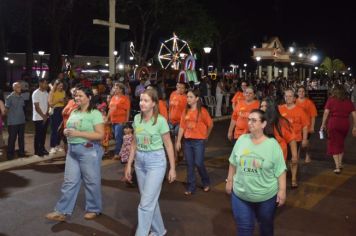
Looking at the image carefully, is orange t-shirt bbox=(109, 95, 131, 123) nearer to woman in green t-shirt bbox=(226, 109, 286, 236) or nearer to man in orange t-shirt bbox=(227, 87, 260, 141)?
man in orange t-shirt bbox=(227, 87, 260, 141)

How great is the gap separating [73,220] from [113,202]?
3.14 feet

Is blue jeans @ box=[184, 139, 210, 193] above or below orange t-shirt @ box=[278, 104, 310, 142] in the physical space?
below

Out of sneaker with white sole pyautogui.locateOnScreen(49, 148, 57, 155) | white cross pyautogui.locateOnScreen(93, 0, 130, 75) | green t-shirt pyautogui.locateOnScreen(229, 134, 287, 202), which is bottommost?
sneaker with white sole pyautogui.locateOnScreen(49, 148, 57, 155)

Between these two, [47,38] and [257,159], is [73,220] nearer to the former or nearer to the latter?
[257,159]

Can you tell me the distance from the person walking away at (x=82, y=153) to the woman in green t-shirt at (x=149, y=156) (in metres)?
0.82

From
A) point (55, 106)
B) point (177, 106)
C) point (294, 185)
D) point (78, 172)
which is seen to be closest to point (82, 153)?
point (78, 172)

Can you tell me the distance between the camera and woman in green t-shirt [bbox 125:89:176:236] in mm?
5090

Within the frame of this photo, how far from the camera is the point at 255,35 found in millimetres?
60750

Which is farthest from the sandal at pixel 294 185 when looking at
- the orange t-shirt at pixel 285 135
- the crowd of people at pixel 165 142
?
the orange t-shirt at pixel 285 135

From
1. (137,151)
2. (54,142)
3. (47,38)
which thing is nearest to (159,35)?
(47,38)

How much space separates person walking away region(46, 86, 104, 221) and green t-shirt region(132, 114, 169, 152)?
2.78 feet

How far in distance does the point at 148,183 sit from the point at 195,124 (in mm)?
2631

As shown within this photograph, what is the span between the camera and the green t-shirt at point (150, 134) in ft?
17.1

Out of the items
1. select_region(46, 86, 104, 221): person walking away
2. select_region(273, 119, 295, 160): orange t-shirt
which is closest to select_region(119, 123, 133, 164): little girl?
select_region(46, 86, 104, 221): person walking away
